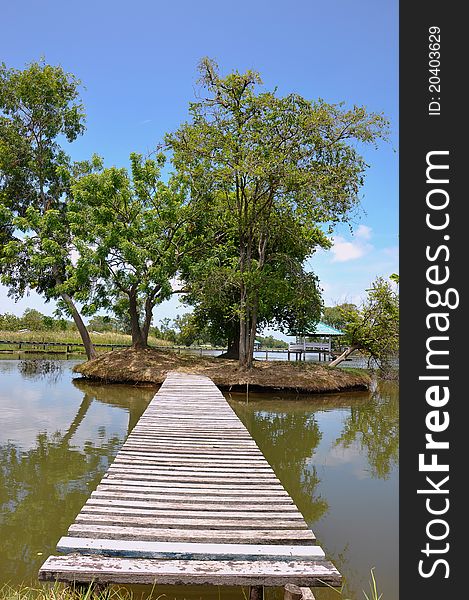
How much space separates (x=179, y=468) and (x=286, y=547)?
6.80 ft

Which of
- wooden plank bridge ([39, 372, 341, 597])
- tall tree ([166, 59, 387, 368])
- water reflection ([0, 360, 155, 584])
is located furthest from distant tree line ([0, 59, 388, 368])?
wooden plank bridge ([39, 372, 341, 597])

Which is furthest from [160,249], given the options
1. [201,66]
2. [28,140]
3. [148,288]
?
[28,140]

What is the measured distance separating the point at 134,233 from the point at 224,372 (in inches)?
256

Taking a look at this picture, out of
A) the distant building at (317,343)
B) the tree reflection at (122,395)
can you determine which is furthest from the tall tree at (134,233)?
the distant building at (317,343)

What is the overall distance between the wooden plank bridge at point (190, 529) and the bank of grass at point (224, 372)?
13.1 metres

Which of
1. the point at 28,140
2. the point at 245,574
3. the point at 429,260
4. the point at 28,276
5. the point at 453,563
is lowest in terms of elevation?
the point at 245,574

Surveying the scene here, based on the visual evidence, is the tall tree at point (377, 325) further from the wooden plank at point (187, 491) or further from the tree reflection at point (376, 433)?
the wooden plank at point (187, 491)

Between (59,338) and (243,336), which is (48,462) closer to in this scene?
(243,336)

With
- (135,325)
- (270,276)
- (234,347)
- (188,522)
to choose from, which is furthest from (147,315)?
(188,522)

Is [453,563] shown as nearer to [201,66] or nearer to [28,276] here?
[201,66]

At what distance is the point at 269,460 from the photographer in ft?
28.9

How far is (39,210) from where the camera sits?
25.4 metres

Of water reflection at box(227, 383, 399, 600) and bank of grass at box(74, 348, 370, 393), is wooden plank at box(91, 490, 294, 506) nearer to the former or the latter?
water reflection at box(227, 383, 399, 600)

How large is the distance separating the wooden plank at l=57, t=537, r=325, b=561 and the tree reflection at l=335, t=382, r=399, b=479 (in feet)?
17.3
